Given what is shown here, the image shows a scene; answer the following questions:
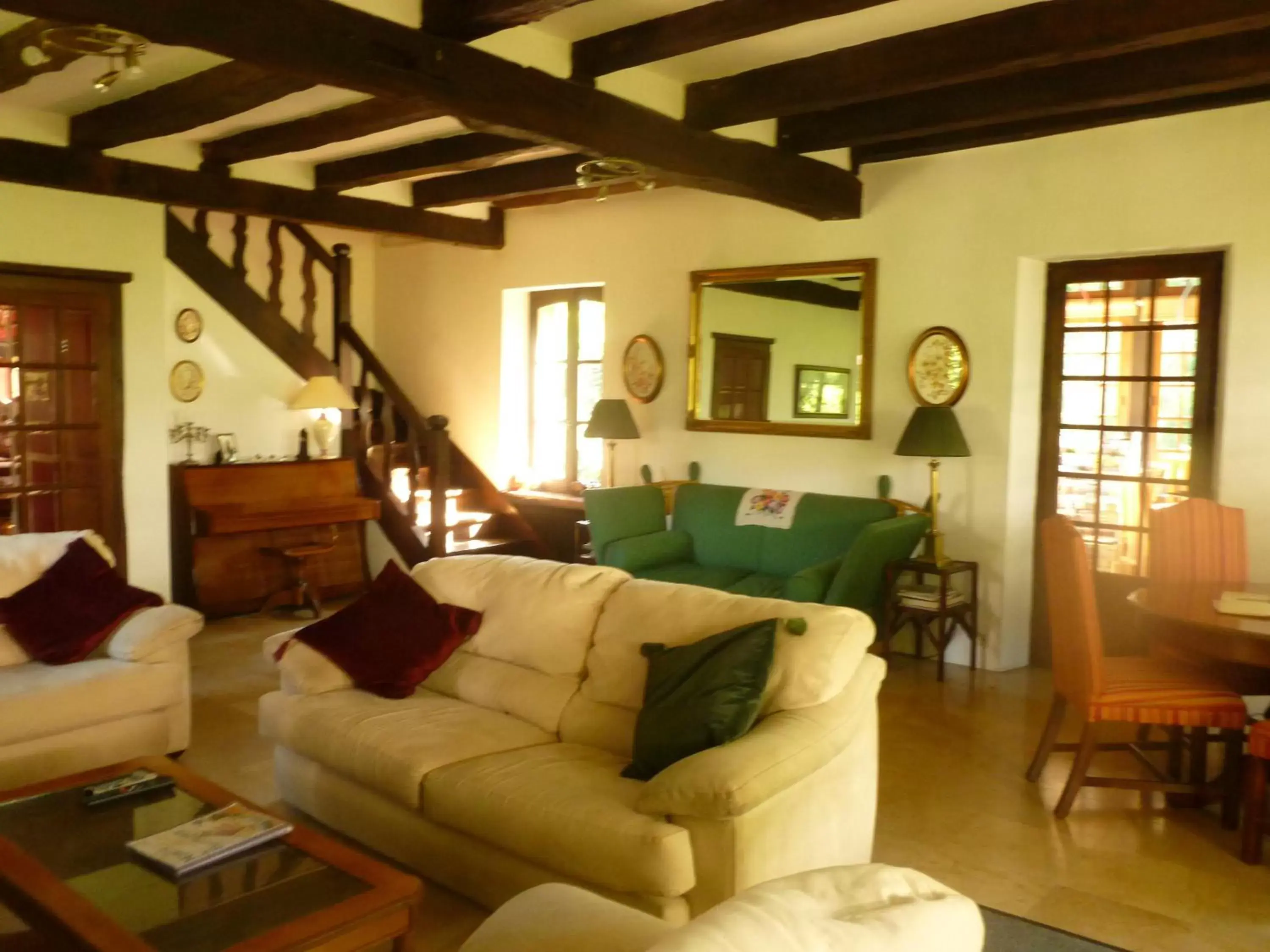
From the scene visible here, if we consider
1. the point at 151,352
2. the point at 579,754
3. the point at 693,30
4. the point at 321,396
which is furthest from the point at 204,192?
the point at 579,754

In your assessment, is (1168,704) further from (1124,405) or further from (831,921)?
(831,921)

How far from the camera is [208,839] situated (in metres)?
2.46

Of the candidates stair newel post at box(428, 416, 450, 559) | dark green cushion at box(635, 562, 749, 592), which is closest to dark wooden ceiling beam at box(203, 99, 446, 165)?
stair newel post at box(428, 416, 450, 559)

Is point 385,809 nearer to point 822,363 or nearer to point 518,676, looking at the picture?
point 518,676

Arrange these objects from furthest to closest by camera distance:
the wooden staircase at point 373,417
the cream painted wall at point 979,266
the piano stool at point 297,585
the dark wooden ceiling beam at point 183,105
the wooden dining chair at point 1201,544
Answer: the wooden staircase at point 373,417 < the piano stool at point 297,585 < the cream painted wall at point 979,266 < the dark wooden ceiling beam at point 183,105 < the wooden dining chair at point 1201,544

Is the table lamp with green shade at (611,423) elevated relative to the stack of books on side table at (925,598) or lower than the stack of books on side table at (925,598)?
elevated

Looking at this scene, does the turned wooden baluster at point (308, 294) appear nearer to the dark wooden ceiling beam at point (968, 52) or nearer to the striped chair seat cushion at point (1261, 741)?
the dark wooden ceiling beam at point (968, 52)

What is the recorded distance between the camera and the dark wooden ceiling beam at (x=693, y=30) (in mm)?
3389

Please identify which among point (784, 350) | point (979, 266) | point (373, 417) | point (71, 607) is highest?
point (979, 266)

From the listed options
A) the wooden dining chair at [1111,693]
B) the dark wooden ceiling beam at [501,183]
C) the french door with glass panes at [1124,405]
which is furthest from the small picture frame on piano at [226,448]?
the wooden dining chair at [1111,693]

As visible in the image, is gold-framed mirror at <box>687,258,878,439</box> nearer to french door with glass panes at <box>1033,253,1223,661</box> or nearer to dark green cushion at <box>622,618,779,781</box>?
french door with glass panes at <box>1033,253,1223,661</box>

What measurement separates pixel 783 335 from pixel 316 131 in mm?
2794

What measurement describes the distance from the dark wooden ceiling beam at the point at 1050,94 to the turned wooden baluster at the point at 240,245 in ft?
12.7

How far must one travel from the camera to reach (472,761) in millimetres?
2957
